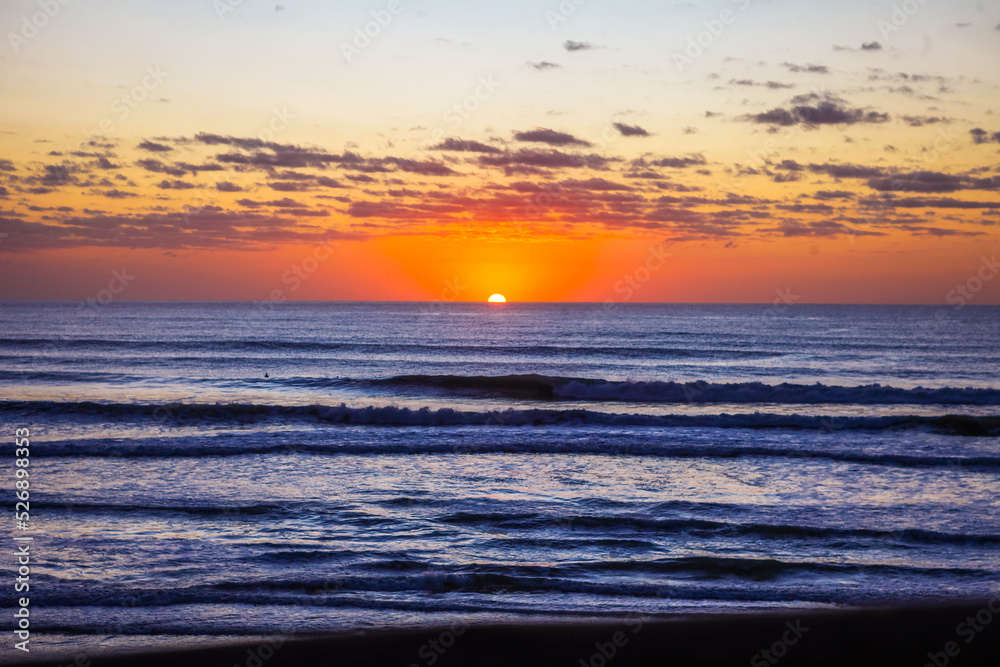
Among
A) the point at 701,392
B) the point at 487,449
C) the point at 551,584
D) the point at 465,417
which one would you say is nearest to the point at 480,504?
the point at 551,584

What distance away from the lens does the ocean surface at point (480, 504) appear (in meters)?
7.96

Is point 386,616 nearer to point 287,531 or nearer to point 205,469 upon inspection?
point 287,531

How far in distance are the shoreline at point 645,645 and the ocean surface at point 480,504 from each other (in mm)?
342

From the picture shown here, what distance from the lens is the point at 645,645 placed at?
6.83 meters

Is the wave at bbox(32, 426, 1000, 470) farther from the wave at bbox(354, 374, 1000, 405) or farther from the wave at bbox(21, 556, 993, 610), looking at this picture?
the wave at bbox(354, 374, 1000, 405)

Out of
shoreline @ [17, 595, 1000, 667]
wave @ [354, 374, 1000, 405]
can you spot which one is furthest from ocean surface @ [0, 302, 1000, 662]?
shoreline @ [17, 595, 1000, 667]

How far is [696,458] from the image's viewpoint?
16953mm

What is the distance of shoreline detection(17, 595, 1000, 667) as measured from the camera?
6.50m

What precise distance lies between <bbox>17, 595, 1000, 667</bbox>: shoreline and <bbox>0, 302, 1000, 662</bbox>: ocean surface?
1.12 feet

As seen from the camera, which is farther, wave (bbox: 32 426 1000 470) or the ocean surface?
wave (bbox: 32 426 1000 470)

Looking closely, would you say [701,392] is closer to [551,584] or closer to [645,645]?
[551,584]

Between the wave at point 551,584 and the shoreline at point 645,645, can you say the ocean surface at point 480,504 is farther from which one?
the shoreline at point 645,645

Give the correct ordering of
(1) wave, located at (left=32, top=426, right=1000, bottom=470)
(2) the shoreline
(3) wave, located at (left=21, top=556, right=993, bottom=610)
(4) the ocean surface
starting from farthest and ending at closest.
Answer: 1. (1) wave, located at (left=32, top=426, right=1000, bottom=470)
2. (4) the ocean surface
3. (3) wave, located at (left=21, top=556, right=993, bottom=610)
4. (2) the shoreline

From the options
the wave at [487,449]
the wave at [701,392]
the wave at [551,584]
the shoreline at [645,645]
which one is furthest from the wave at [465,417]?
the shoreline at [645,645]
